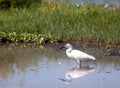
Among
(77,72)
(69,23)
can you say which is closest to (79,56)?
(77,72)

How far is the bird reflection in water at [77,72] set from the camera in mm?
9961

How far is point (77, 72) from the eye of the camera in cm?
1039

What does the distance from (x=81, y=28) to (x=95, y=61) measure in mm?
2015

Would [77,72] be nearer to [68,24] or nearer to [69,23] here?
[68,24]

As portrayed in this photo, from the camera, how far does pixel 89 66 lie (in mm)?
10852

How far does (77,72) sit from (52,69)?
0.49 m

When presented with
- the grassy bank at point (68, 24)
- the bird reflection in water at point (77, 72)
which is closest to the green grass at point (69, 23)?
the grassy bank at point (68, 24)

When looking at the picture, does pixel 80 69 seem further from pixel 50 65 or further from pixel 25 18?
pixel 25 18

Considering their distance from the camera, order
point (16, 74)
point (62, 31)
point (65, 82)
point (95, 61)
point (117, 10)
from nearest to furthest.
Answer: point (65, 82) < point (16, 74) < point (95, 61) < point (62, 31) < point (117, 10)

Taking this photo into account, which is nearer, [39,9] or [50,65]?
[50,65]

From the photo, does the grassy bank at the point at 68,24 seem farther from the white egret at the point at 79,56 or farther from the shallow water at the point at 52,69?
the white egret at the point at 79,56

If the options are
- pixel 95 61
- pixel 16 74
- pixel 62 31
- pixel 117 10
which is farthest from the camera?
pixel 117 10

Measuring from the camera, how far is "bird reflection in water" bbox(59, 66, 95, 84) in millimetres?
9961

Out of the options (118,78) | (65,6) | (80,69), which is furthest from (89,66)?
(65,6)
